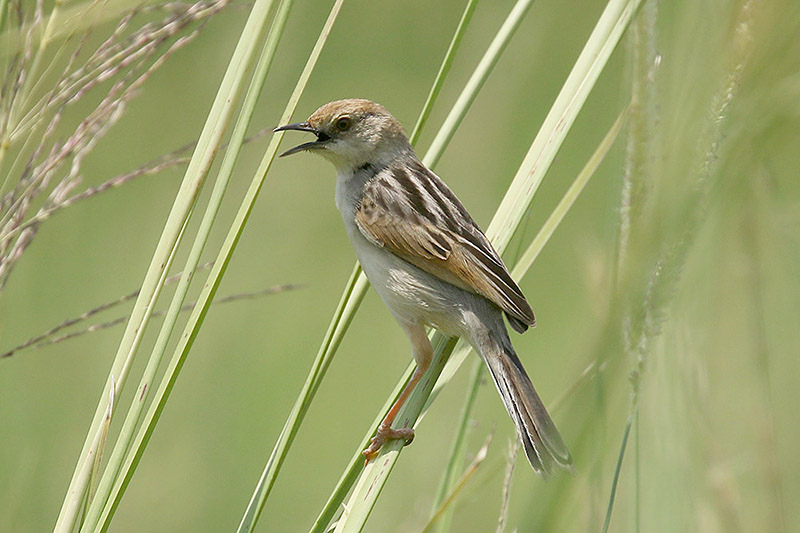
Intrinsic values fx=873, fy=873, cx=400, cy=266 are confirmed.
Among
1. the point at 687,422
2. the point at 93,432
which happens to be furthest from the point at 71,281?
the point at 687,422

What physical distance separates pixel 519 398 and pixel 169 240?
1.06 m

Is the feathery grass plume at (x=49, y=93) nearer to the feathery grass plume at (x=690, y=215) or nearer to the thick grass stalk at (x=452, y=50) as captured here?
the thick grass stalk at (x=452, y=50)

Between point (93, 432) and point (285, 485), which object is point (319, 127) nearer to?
point (93, 432)

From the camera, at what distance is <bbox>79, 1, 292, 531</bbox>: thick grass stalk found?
185 centimetres

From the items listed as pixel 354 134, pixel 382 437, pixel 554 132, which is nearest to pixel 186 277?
pixel 382 437

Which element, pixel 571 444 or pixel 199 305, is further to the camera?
pixel 199 305

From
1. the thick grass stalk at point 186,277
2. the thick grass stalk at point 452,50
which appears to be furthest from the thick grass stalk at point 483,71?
the thick grass stalk at point 186,277

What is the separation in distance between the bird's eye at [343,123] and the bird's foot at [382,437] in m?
1.22

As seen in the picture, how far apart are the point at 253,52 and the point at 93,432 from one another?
94cm

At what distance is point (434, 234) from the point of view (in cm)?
295

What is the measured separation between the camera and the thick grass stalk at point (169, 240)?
1.93 metres

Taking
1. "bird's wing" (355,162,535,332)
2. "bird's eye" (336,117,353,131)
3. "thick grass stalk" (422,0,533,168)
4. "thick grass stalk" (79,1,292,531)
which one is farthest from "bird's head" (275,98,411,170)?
"thick grass stalk" (79,1,292,531)

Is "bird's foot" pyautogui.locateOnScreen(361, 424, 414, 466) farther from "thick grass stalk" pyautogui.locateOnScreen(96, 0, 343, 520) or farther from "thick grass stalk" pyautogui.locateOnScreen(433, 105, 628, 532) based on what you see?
"thick grass stalk" pyautogui.locateOnScreen(96, 0, 343, 520)

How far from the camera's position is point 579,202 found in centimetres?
565
